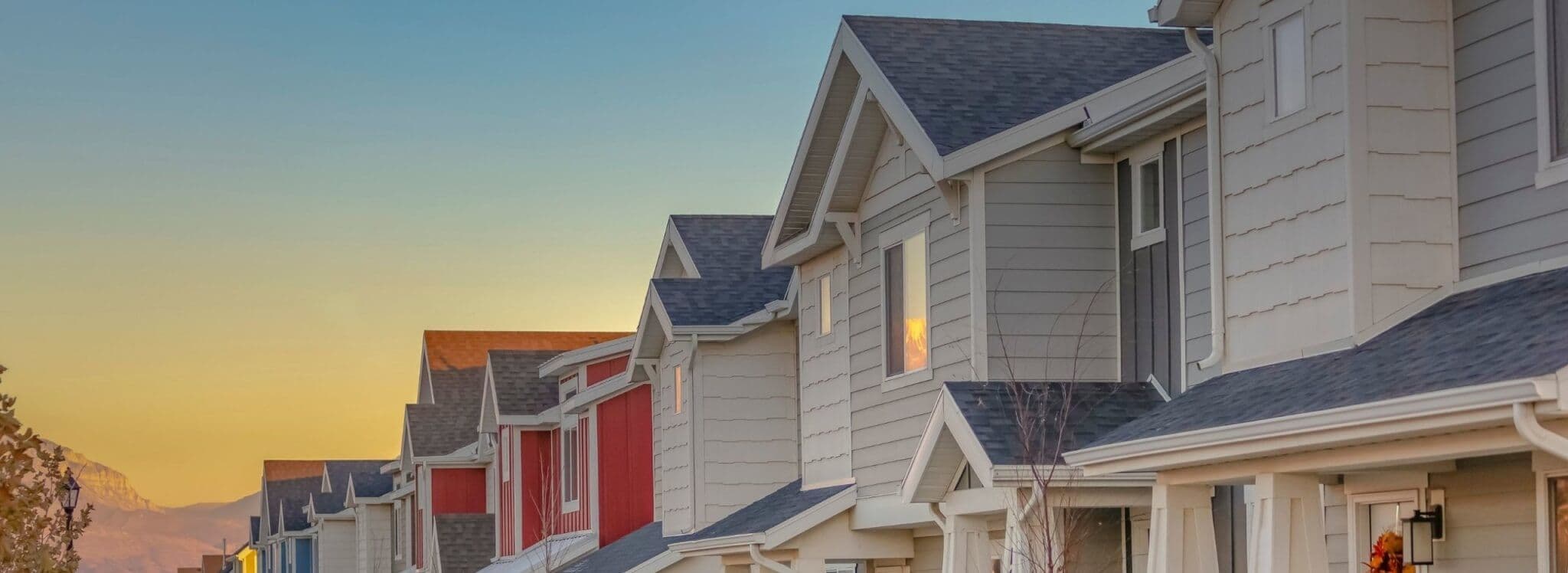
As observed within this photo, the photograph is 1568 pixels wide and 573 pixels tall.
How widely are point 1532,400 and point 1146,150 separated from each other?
24.9 feet

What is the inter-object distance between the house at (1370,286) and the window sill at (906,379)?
528 centimetres

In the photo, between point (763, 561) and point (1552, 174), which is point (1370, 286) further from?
point (763, 561)

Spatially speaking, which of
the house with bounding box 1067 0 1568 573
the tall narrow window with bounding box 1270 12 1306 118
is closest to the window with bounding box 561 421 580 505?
the house with bounding box 1067 0 1568 573

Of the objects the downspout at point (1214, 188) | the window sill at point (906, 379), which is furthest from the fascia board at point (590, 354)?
the downspout at point (1214, 188)

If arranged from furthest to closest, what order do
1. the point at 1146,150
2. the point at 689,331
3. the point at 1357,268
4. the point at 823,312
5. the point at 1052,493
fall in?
the point at 689,331
the point at 823,312
the point at 1146,150
the point at 1052,493
the point at 1357,268

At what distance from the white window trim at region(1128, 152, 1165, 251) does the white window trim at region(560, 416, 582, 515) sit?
1820 centimetres

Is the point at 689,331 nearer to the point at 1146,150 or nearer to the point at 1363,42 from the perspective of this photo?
the point at 1146,150

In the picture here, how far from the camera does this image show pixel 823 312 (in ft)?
70.6

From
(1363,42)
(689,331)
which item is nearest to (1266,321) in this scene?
(1363,42)

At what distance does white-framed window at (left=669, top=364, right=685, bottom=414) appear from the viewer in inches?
1050

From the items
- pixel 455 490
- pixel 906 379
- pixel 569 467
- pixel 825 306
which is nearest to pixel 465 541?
pixel 455 490

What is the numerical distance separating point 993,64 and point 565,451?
17858 mm

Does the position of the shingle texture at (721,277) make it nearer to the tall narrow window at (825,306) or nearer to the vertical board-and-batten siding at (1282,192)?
the tall narrow window at (825,306)

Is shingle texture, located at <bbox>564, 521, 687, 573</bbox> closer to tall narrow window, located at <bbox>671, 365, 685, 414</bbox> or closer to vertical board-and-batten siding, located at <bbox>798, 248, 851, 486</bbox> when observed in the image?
tall narrow window, located at <bbox>671, 365, 685, 414</bbox>
